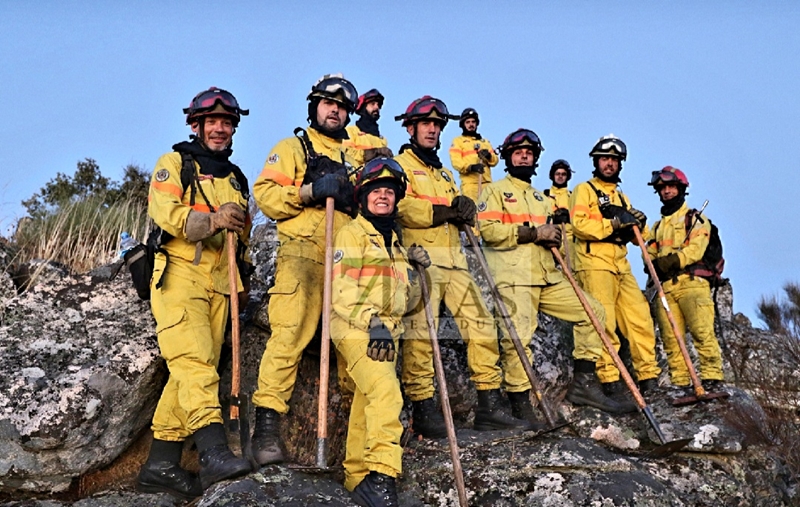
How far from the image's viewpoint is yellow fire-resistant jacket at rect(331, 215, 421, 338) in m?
5.27

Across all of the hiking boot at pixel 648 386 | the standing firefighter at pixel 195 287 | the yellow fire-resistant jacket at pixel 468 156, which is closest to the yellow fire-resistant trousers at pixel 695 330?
the hiking boot at pixel 648 386

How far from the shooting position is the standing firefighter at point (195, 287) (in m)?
4.93

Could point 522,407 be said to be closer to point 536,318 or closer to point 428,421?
point 536,318

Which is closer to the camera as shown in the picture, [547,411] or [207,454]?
[207,454]

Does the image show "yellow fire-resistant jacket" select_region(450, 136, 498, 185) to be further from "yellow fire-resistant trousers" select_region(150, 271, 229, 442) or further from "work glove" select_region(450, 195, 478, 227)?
"yellow fire-resistant trousers" select_region(150, 271, 229, 442)

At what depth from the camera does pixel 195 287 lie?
5.43 metres

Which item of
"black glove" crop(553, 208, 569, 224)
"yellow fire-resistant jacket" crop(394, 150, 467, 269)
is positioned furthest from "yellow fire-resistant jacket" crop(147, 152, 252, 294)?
"black glove" crop(553, 208, 569, 224)

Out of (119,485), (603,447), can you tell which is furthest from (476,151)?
(119,485)

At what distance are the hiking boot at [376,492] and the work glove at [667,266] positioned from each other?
5.67 metres

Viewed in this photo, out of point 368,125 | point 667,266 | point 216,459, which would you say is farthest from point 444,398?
point 368,125

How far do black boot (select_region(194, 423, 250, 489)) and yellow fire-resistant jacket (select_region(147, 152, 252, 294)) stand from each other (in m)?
1.21

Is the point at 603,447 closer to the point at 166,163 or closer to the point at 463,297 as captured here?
the point at 463,297

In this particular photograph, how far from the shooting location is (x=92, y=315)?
623 centimetres

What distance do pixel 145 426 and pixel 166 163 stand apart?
225 cm
